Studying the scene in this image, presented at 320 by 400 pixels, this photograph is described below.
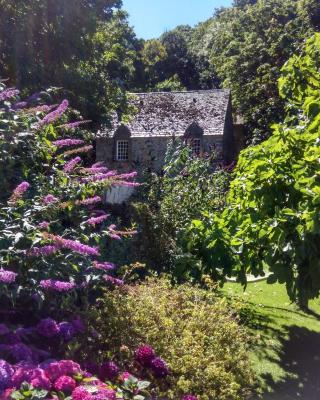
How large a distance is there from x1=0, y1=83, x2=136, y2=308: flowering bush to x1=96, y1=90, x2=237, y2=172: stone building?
2537cm

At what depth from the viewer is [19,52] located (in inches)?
541

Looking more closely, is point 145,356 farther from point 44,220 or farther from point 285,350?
point 285,350

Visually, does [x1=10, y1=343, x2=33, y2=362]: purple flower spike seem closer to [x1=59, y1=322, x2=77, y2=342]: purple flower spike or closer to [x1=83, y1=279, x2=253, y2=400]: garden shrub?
[x1=59, y1=322, x2=77, y2=342]: purple flower spike

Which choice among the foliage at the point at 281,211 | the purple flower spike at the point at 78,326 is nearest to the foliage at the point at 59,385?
the purple flower spike at the point at 78,326

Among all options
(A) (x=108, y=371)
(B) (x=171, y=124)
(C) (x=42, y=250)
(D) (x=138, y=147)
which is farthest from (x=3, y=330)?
(D) (x=138, y=147)

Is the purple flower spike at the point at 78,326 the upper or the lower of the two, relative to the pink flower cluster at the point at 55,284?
lower

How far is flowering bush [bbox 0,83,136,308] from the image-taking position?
3484 mm

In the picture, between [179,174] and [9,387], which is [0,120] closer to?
[9,387]

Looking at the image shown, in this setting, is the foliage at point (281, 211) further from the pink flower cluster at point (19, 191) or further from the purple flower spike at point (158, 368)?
the pink flower cluster at point (19, 191)

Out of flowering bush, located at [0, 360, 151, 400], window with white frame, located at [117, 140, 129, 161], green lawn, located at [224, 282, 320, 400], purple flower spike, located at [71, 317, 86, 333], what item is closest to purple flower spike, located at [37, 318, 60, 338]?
purple flower spike, located at [71, 317, 86, 333]

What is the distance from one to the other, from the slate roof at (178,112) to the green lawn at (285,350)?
2308cm

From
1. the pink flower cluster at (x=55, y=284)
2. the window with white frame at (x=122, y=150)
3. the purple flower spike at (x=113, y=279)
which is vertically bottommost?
the purple flower spike at (x=113, y=279)

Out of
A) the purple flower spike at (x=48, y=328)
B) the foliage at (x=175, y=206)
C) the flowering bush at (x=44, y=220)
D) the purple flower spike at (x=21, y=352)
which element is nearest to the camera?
the purple flower spike at (x=21, y=352)

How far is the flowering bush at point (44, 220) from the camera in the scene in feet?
11.4
